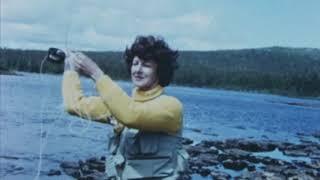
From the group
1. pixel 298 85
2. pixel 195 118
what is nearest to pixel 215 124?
pixel 195 118

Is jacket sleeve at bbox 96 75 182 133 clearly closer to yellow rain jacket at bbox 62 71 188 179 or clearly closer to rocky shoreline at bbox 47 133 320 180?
yellow rain jacket at bbox 62 71 188 179

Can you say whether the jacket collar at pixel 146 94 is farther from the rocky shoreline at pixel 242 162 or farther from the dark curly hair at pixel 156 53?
the rocky shoreline at pixel 242 162

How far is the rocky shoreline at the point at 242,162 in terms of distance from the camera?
27.7 m

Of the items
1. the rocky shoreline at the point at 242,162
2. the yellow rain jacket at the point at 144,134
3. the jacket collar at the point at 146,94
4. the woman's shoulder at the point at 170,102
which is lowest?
the rocky shoreline at the point at 242,162

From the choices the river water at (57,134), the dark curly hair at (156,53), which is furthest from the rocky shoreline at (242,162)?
the dark curly hair at (156,53)

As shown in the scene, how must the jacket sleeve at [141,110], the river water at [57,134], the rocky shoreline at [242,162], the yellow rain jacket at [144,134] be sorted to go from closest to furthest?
the jacket sleeve at [141,110], the yellow rain jacket at [144,134], the river water at [57,134], the rocky shoreline at [242,162]

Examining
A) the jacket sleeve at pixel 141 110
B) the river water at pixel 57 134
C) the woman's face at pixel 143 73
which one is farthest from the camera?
the river water at pixel 57 134

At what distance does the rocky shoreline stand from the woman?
17.3 m

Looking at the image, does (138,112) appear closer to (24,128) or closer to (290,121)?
(24,128)

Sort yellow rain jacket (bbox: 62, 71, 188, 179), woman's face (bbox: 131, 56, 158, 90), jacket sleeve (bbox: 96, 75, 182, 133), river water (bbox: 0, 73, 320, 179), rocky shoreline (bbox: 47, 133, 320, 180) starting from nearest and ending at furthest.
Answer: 1. jacket sleeve (bbox: 96, 75, 182, 133)
2. yellow rain jacket (bbox: 62, 71, 188, 179)
3. woman's face (bbox: 131, 56, 158, 90)
4. river water (bbox: 0, 73, 320, 179)
5. rocky shoreline (bbox: 47, 133, 320, 180)

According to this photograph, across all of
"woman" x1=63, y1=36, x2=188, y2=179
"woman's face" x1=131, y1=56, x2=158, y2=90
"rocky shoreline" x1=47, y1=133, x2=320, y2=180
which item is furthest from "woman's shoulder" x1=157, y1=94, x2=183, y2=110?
"rocky shoreline" x1=47, y1=133, x2=320, y2=180

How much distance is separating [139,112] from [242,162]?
30.7 metres

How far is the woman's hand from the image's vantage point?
10.4 ft

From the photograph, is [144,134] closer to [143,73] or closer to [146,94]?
[146,94]
